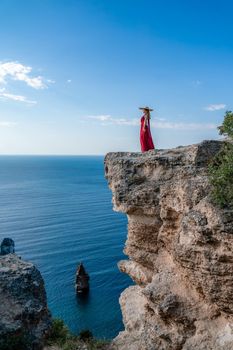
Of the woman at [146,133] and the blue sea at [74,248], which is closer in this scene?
the woman at [146,133]

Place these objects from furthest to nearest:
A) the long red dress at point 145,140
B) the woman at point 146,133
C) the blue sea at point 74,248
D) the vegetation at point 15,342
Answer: the blue sea at point 74,248 < the long red dress at point 145,140 < the woman at point 146,133 < the vegetation at point 15,342

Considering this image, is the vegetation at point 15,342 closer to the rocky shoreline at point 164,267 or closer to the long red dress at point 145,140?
the rocky shoreline at point 164,267

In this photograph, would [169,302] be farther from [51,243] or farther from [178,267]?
[51,243]

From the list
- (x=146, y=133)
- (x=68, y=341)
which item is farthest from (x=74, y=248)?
(x=146, y=133)

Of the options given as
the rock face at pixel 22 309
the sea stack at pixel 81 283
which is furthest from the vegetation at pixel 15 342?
the sea stack at pixel 81 283

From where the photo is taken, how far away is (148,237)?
20.3 meters

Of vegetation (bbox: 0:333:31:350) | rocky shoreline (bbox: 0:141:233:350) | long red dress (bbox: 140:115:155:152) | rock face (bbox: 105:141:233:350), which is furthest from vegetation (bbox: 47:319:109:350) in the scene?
long red dress (bbox: 140:115:155:152)

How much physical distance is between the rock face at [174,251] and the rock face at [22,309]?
18.5 ft

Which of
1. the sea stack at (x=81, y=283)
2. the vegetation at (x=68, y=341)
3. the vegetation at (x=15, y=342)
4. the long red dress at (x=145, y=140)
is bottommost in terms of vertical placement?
the sea stack at (x=81, y=283)

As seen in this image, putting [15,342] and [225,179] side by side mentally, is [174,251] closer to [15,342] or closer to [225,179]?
[225,179]

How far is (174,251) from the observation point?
50.5 ft

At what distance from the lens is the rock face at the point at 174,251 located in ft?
45.0

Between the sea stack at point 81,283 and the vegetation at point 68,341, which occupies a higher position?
the vegetation at point 68,341

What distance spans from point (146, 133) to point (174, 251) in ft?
30.5
